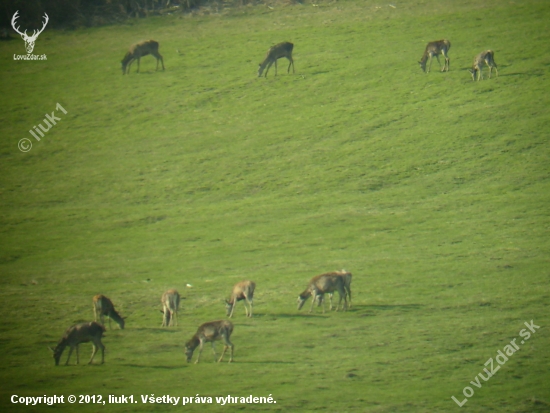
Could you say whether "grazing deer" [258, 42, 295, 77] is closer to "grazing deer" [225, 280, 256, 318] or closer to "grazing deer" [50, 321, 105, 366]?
"grazing deer" [225, 280, 256, 318]

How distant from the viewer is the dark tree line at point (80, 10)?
54812mm

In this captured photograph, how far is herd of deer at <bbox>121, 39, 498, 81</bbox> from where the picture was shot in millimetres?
41062

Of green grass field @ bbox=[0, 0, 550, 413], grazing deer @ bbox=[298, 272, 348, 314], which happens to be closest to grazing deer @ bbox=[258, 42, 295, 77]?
green grass field @ bbox=[0, 0, 550, 413]

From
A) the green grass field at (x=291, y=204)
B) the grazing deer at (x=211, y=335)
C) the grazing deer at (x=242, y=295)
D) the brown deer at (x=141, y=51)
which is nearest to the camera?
the green grass field at (x=291, y=204)

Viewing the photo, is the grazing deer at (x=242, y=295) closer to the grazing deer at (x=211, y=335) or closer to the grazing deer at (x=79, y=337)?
the grazing deer at (x=211, y=335)

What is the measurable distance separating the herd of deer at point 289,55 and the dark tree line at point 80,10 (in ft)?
30.6

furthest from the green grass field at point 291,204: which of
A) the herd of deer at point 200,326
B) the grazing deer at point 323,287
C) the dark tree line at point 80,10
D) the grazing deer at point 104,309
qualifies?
the dark tree line at point 80,10

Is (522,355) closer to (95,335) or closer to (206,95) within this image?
(95,335)

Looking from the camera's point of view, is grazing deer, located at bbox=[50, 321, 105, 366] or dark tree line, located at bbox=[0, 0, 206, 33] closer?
grazing deer, located at bbox=[50, 321, 105, 366]

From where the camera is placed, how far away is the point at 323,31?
5069cm

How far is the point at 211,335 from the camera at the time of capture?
59.8ft

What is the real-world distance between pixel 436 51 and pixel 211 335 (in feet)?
93.1

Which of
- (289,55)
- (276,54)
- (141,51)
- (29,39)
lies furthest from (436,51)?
A: (29,39)

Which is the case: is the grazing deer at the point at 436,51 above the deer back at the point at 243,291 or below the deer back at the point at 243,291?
above
